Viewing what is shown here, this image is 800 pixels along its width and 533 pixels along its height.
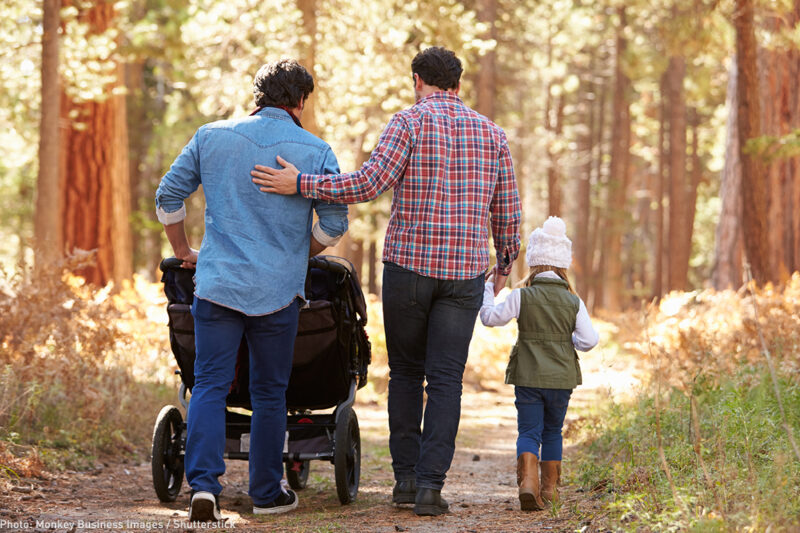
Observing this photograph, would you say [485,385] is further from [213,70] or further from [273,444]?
[273,444]

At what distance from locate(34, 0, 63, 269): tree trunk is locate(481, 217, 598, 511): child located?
6.89 meters

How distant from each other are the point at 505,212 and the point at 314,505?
210cm

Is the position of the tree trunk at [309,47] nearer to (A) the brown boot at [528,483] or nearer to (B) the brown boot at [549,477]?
(B) the brown boot at [549,477]

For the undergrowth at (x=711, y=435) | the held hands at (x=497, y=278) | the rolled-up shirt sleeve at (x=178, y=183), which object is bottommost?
the undergrowth at (x=711, y=435)

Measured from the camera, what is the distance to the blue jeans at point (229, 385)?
185 inches

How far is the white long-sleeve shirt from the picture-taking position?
5352 millimetres

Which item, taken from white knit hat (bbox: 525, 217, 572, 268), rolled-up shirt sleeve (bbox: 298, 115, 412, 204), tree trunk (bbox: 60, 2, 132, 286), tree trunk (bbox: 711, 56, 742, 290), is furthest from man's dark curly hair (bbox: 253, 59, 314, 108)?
tree trunk (bbox: 711, 56, 742, 290)

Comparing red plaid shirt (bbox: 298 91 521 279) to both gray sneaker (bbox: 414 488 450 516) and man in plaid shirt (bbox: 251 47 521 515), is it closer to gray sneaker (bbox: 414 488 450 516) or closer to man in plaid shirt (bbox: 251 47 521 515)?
man in plaid shirt (bbox: 251 47 521 515)

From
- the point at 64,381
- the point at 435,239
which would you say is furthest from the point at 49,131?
the point at 435,239

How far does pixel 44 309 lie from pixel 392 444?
377 cm

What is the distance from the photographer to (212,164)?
483cm

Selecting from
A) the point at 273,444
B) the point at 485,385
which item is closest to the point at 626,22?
the point at 485,385

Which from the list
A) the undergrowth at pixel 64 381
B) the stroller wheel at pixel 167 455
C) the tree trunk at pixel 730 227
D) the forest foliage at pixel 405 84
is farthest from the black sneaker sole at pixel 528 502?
the tree trunk at pixel 730 227

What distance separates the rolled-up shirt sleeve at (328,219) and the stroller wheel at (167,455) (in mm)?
1334
